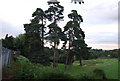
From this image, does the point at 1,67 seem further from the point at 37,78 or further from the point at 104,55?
the point at 104,55

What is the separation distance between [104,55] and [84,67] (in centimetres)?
84

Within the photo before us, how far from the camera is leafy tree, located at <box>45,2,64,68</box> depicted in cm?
897

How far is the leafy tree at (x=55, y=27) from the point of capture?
897 cm

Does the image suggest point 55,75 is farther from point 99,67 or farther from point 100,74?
point 99,67

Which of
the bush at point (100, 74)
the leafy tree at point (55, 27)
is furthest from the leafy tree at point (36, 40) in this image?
the bush at point (100, 74)

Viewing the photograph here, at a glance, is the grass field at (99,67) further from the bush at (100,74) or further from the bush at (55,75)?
the bush at (55,75)

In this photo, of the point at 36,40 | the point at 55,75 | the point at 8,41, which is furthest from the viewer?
the point at 8,41

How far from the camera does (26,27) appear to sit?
10.3 m

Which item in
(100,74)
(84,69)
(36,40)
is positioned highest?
(36,40)

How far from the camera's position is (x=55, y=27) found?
356 inches

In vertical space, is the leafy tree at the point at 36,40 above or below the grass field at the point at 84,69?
above

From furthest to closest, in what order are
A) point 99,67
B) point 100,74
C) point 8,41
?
point 8,41 < point 99,67 < point 100,74

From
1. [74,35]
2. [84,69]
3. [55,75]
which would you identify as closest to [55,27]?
[74,35]

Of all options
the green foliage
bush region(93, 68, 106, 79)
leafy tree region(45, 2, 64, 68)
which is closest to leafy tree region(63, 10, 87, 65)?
leafy tree region(45, 2, 64, 68)
